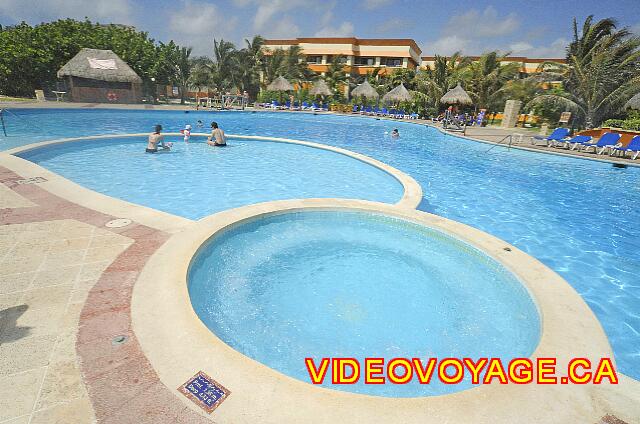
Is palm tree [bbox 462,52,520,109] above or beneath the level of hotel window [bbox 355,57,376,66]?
beneath

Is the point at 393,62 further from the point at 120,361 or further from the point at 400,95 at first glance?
the point at 120,361

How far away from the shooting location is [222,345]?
9.69 ft

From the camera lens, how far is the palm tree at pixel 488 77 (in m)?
29.9

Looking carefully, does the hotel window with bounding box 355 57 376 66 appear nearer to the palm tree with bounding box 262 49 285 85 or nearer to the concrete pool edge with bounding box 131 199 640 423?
the palm tree with bounding box 262 49 285 85

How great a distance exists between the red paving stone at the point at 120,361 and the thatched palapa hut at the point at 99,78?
105 ft

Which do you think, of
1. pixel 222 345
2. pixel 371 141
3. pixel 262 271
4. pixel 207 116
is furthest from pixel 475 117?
pixel 222 345

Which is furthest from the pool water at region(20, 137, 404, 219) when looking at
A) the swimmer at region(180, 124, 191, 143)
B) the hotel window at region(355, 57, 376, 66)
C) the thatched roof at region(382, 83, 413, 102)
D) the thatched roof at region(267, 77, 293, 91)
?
the hotel window at region(355, 57, 376, 66)

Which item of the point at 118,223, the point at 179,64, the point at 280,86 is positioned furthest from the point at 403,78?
the point at 118,223

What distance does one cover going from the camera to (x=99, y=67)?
94.2 ft

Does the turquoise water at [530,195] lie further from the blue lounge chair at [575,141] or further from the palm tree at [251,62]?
the palm tree at [251,62]

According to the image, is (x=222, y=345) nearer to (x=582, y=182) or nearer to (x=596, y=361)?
(x=596, y=361)

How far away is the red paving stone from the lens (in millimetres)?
2283

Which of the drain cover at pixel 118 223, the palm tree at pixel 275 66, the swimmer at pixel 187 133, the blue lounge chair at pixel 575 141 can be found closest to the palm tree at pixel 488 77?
the blue lounge chair at pixel 575 141

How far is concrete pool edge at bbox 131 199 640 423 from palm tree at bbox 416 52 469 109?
108 feet
